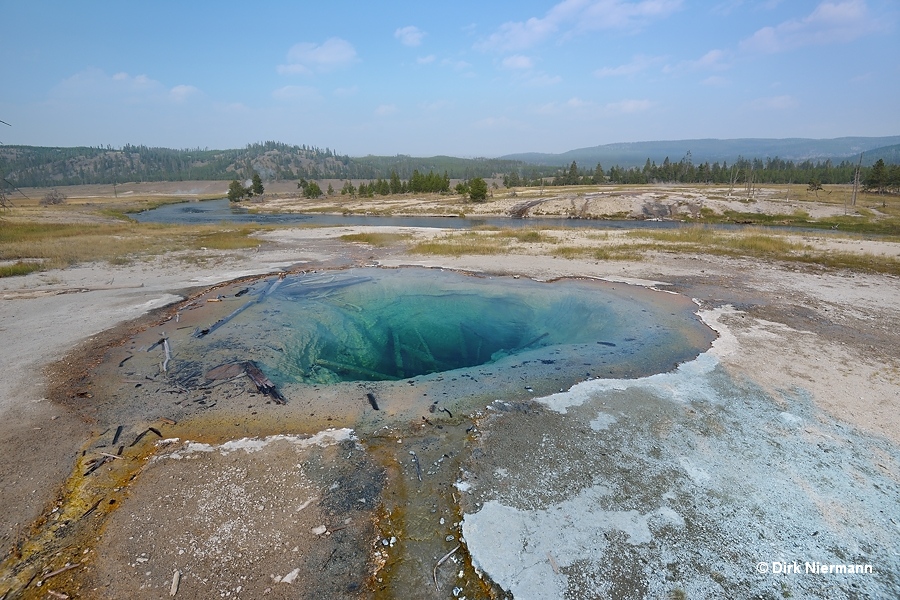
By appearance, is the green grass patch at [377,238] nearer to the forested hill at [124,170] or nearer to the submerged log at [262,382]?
the submerged log at [262,382]

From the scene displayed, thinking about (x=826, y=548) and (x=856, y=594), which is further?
(x=826, y=548)

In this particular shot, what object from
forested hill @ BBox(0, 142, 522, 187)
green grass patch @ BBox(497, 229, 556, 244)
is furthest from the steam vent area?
forested hill @ BBox(0, 142, 522, 187)

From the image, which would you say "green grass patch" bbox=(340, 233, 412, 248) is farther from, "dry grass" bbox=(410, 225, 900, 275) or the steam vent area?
the steam vent area

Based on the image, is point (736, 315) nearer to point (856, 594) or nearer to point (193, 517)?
point (856, 594)

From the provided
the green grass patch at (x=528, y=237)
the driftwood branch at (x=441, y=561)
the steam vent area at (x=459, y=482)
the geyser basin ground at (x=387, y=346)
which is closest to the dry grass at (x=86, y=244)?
the geyser basin ground at (x=387, y=346)

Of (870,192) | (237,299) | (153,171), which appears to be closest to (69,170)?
(153,171)

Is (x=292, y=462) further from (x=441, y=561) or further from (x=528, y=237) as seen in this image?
(x=528, y=237)

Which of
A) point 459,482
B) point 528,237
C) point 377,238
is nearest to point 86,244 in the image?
point 377,238

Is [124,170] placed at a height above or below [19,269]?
above
